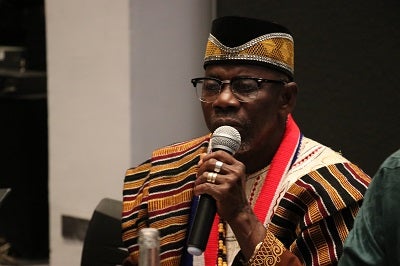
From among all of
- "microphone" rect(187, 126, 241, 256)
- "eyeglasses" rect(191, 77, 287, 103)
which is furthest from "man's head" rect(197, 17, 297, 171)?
"microphone" rect(187, 126, 241, 256)

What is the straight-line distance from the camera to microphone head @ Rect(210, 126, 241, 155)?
1.70 metres

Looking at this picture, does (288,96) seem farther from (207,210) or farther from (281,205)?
(207,210)

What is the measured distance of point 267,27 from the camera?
1988 mm

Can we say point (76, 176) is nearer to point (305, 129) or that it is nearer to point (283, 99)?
point (305, 129)

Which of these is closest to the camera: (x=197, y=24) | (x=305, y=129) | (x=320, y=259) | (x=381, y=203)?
(x=381, y=203)

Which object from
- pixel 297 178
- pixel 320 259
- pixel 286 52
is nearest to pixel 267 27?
pixel 286 52

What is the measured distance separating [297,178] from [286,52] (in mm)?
334

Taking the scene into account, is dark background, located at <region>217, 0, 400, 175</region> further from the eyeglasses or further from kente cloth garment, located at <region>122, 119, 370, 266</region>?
the eyeglasses

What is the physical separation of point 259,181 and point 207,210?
499mm

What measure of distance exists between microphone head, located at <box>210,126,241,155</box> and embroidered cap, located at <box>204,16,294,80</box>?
10.7 inches

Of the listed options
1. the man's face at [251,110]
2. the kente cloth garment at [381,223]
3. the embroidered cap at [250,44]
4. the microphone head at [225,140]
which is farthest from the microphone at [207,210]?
the kente cloth garment at [381,223]

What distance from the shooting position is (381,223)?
113 centimetres

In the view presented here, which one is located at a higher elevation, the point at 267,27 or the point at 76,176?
the point at 267,27

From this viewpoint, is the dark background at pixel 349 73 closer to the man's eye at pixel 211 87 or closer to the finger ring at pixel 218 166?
the man's eye at pixel 211 87
